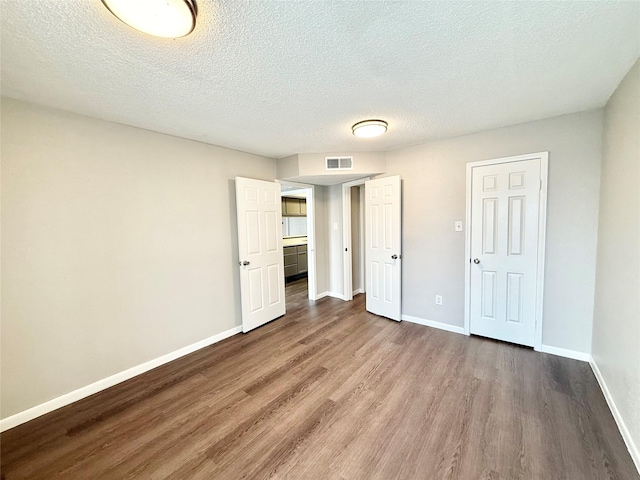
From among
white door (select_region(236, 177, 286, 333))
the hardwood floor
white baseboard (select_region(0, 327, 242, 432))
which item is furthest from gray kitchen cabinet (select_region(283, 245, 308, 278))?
the hardwood floor

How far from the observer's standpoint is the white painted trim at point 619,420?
144 cm

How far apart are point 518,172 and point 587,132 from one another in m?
0.57

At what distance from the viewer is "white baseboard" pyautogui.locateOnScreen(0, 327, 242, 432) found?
187 cm

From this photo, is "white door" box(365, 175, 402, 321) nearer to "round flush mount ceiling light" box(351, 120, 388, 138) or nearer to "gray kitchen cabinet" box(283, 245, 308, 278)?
"round flush mount ceiling light" box(351, 120, 388, 138)

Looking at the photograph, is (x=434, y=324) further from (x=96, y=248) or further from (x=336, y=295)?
(x=96, y=248)

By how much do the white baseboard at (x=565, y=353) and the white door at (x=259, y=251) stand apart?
313cm

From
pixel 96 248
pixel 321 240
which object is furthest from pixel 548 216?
Result: pixel 96 248

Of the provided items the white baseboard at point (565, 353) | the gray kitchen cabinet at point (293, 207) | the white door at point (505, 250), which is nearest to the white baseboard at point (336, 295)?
the white door at point (505, 250)

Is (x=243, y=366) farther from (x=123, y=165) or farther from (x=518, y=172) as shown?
(x=518, y=172)

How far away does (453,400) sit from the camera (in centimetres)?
200

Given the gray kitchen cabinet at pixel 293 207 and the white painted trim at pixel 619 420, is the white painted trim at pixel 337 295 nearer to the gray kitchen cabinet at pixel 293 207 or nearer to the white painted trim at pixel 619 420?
the gray kitchen cabinet at pixel 293 207

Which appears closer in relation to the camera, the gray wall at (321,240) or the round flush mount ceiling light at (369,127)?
the round flush mount ceiling light at (369,127)

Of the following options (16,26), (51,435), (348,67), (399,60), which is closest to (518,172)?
(399,60)

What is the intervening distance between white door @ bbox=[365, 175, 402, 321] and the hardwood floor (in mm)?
954
